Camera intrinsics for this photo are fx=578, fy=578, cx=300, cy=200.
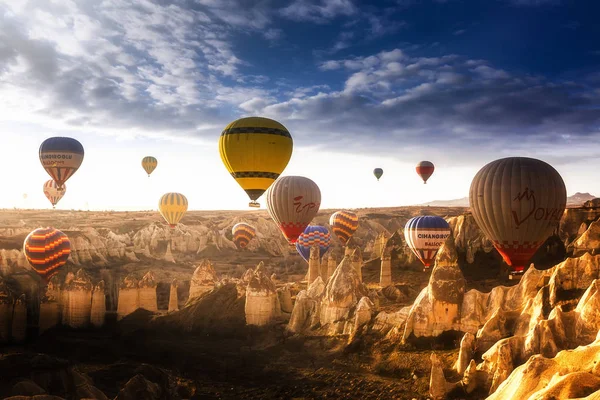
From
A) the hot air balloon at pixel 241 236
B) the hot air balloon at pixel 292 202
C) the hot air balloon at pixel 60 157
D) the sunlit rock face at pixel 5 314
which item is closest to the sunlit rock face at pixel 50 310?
the sunlit rock face at pixel 5 314

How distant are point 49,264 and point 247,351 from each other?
26934mm

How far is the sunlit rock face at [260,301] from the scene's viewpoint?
142ft

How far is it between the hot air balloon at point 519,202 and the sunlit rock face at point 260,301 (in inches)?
729

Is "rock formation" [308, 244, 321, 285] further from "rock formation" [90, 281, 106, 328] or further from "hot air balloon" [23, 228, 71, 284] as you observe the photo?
"hot air balloon" [23, 228, 71, 284]

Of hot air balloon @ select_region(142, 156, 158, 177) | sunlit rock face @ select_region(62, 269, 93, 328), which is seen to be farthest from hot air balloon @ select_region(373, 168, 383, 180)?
sunlit rock face @ select_region(62, 269, 93, 328)

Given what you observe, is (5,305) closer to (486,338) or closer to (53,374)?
(53,374)

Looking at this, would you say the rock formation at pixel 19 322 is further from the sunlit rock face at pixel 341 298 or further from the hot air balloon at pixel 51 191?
the hot air balloon at pixel 51 191

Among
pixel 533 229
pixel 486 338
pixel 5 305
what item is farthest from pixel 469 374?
pixel 5 305

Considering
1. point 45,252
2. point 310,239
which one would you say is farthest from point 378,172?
point 45,252

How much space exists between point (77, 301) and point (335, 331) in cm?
2285

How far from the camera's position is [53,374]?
26766mm

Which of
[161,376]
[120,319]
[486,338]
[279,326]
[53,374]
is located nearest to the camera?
[53,374]

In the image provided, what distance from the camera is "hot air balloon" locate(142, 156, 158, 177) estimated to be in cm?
9531

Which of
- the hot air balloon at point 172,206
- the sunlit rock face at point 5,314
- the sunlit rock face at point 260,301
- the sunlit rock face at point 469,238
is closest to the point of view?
the sunlit rock face at point 260,301
